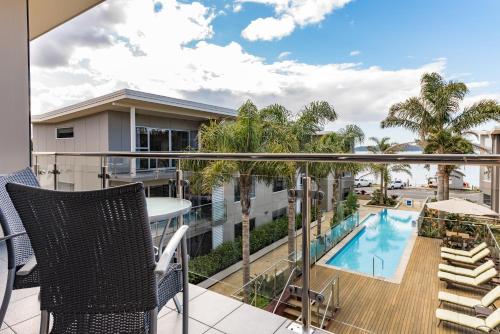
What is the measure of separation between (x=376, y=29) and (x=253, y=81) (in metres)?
11.3

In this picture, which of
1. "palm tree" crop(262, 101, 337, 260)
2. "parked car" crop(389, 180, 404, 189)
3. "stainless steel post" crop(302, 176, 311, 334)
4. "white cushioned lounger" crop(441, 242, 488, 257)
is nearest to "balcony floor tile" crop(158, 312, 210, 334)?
"stainless steel post" crop(302, 176, 311, 334)

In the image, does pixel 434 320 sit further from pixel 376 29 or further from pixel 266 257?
pixel 376 29

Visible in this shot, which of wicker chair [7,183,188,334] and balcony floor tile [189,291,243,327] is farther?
balcony floor tile [189,291,243,327]

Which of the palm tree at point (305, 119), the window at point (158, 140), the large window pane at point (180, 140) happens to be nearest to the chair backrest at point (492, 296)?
the palm tree at point (305, 119)

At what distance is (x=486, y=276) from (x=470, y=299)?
1.61 ft

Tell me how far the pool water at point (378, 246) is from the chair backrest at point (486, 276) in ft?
1.84

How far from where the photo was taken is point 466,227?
1.95 metres

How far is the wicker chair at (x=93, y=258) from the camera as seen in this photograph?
3.14ft

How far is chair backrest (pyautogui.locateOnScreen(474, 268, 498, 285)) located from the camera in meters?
1.85

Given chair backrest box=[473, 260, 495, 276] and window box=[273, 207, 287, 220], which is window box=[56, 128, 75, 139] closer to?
window box=[273, 207, 287, 220]

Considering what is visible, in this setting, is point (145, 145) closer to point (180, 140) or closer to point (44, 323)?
point (180, 140)

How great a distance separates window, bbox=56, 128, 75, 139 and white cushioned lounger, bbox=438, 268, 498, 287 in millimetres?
13276

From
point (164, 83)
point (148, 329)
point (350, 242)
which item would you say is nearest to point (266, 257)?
point (350, 242)

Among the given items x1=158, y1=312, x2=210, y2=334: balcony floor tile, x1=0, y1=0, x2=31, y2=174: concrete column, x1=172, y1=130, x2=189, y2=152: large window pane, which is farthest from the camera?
x1=172, y1=130, x2=189, y2=152: large window pane
